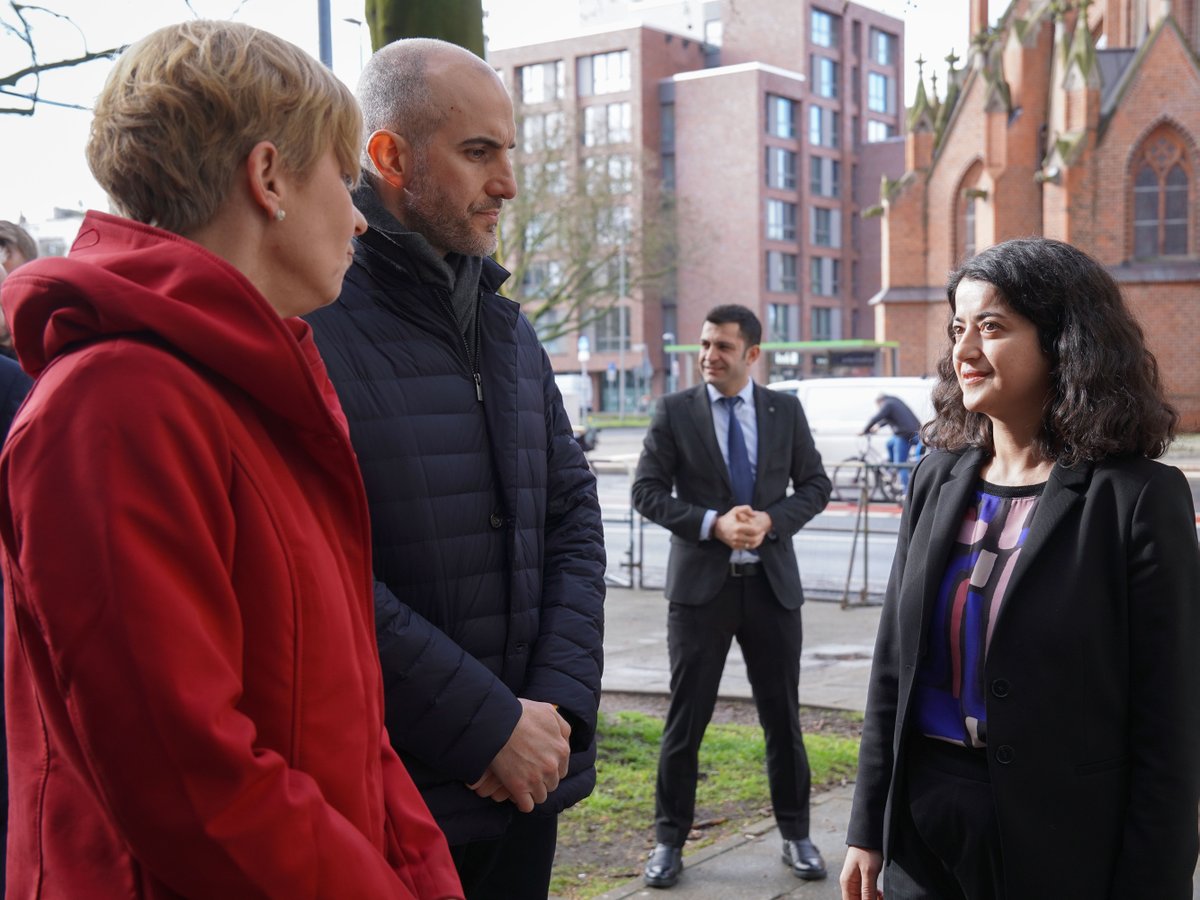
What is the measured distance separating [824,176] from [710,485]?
7596 cm

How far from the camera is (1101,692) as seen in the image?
8.75 feet

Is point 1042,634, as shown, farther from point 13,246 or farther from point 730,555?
point 13,246

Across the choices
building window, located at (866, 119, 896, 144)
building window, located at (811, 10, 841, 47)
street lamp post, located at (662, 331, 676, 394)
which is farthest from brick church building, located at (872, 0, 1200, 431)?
building window, located at (866, 119, 896, 144)

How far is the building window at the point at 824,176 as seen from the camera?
77.8 meters

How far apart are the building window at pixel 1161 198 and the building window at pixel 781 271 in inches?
1438

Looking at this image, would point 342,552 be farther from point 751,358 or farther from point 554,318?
point 554,318

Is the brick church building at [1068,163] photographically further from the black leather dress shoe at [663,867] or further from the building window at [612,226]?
the black leather dress shoe at [663,867]

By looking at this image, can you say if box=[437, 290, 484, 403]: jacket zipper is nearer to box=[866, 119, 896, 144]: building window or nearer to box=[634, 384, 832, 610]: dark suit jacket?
box=[634, 384, 832, 610]: dark suit jacket

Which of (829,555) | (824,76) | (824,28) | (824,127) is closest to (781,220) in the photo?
(824,127)

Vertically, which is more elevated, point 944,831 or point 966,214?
point 966,214

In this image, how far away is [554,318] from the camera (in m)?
78.2

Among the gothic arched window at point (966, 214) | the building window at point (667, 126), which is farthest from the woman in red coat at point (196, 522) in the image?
the building window at point (667, 126)

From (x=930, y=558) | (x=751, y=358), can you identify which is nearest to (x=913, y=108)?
(x=751, y=358)

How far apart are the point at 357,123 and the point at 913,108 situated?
44151 mm
